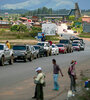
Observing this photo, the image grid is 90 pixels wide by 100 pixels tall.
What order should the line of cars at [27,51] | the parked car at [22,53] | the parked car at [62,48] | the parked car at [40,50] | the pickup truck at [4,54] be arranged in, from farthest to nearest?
the parked car at [62,48] < the parked car at [40,50] < the parked car at [22,53] < the line of cars at [27,51] < the pickup truck at [4,54]

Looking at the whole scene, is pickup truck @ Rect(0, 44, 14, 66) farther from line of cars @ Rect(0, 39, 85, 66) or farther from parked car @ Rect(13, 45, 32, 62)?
parked car @ Rect(13, 45, 32, 62)

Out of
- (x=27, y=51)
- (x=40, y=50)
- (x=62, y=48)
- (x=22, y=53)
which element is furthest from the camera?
(x=62, y=48)

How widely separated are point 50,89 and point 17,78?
5714 mm

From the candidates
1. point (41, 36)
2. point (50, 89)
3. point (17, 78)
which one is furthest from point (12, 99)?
point (41, 36)

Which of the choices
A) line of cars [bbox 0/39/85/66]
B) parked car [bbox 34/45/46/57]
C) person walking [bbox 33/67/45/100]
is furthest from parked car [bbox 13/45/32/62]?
person walking [bbox 33/67/45/100]

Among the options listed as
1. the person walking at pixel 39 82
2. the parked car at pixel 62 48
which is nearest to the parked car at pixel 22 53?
the parked car at pixel 62 48

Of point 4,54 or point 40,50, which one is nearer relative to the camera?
point 4,54

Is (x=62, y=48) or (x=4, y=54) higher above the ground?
(x=4, y=54)

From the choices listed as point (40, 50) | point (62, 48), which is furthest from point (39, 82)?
point (62, 48)

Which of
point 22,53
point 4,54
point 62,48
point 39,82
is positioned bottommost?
point 62,48

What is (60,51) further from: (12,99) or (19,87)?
(12,99)

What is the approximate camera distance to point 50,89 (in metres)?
22.3

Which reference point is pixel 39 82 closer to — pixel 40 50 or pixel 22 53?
pixel 22 53

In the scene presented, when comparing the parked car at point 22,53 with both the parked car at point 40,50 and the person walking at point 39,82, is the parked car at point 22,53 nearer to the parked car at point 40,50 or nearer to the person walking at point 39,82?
the parked car at point 40,50
